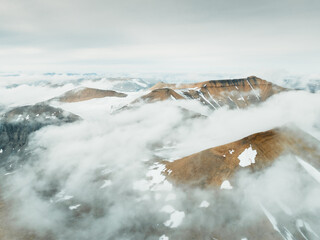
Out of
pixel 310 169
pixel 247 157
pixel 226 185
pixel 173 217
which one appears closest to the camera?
pixel 173 217

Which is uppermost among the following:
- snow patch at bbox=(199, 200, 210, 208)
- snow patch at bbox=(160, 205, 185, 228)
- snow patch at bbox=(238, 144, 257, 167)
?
snow patch at bbox=(238, 144, 257, 167)

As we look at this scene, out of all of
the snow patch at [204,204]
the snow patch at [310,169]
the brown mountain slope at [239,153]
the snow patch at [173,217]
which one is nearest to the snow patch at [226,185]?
the brown mountain slope at [239,153]

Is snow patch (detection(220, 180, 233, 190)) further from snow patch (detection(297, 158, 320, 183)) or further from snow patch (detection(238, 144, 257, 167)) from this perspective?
snow patch (detection(297, 158, 320, 183))

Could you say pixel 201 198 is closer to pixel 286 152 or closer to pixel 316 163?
pixel 286 152

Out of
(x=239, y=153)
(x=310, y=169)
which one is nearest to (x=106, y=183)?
(x=239, y=153)

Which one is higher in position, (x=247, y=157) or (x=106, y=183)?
(x=247, y=157)

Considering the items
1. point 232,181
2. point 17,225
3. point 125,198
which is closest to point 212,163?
point 232,181

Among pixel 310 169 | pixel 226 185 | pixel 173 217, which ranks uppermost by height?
pixel 310 169

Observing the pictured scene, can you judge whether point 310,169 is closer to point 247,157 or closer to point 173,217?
point 247,157

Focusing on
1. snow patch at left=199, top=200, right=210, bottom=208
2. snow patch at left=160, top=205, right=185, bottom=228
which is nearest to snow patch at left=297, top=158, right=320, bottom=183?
snow patch at left=199, top=200, right=210, bottom=208
